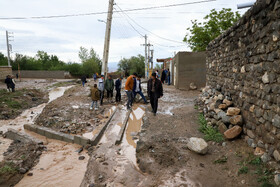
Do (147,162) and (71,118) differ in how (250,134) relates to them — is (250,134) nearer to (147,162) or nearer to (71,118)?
(147,162)

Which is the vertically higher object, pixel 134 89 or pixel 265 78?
pixel 265 78

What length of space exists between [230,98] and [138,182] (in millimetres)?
3550

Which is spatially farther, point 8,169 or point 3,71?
point 3,71

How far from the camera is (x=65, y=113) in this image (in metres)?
9.26

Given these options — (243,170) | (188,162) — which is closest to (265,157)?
(243,170)

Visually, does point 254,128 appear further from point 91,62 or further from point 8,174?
point 91,62

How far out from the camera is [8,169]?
164 inches

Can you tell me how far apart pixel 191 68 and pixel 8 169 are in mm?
12268

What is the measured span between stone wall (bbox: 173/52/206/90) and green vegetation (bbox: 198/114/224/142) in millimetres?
8300

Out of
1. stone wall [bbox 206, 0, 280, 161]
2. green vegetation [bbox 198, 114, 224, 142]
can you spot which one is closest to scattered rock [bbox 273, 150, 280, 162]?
stone wall [bbox 206, 0, 280, 161]

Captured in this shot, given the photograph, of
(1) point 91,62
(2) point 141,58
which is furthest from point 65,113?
(2) point 141,58

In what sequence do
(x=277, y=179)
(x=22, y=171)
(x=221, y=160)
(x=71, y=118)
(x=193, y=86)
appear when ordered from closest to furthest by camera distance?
(x=277, y=179) → (x=221, y=160) → (x=22, y=171) → (x=71, y=118) → (x=193, y=86)

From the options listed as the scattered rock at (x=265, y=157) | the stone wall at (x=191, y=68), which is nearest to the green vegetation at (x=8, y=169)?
the scattered rock at (x=265, y=157)

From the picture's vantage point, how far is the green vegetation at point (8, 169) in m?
4.07
